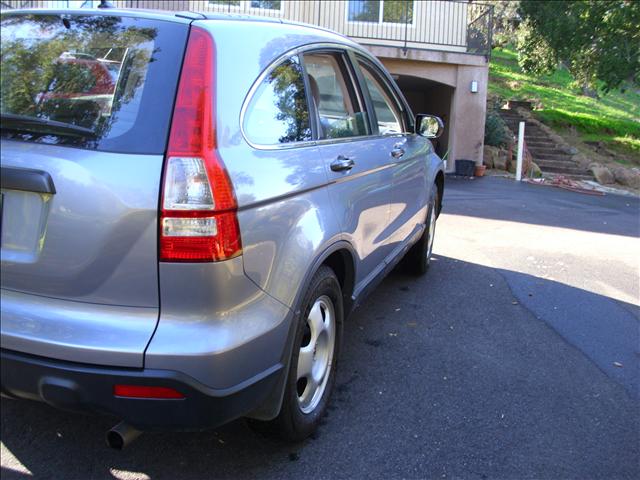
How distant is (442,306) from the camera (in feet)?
17.0

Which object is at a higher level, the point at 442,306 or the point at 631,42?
the point at 631,42

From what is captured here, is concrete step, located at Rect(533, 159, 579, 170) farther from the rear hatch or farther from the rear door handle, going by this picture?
the rear door handle

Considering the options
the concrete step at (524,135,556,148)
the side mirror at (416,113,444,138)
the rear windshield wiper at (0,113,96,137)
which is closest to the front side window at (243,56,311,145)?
the rear windshield wiper at (0,113,96,137)

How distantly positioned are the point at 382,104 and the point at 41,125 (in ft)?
8.86

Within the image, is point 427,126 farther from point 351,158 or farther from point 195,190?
point 195,190

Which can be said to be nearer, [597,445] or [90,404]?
[90,404]

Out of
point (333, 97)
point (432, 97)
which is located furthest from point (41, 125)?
point (432, 97)

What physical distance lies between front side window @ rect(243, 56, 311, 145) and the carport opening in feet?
43.1

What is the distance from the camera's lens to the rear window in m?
2.22

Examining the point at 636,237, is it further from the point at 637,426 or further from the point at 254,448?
the point at 254,448

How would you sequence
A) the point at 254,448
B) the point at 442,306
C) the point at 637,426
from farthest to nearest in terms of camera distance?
the point at 442,306 < the point at 637,426 < the point at 254,448

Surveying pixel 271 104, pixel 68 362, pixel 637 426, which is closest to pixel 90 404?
pixel 68 362

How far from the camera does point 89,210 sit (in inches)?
84.7

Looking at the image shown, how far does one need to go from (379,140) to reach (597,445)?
2.15 metres
